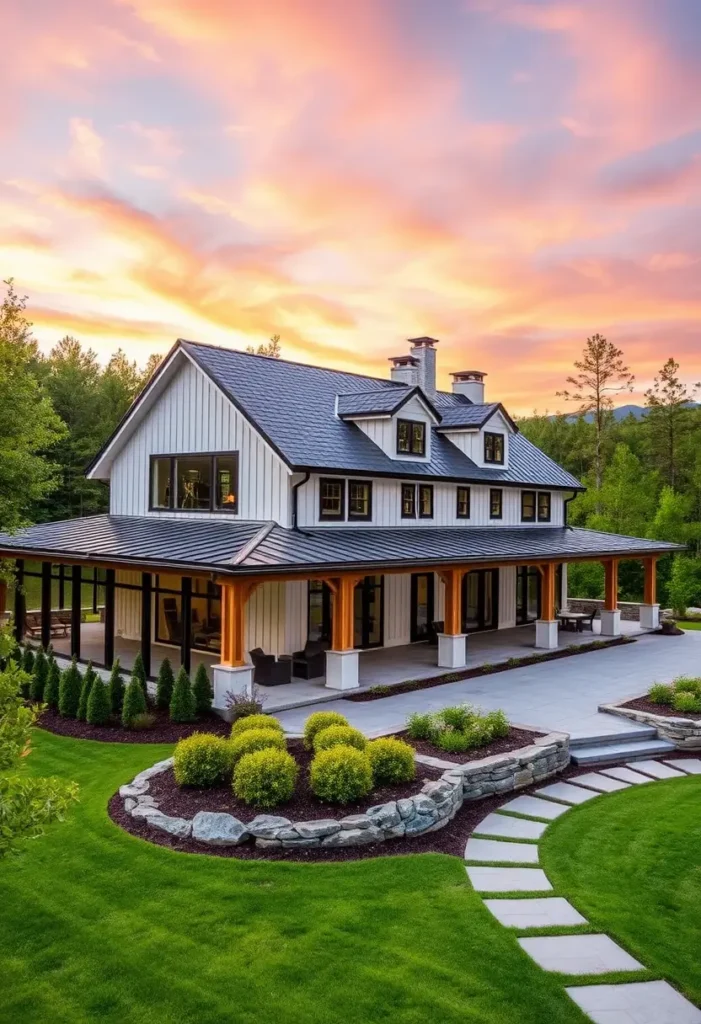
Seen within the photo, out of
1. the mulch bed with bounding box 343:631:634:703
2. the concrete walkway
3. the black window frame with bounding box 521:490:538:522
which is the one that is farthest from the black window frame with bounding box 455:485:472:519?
the concrete walkway

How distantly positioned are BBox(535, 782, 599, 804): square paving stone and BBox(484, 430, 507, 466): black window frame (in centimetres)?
1310

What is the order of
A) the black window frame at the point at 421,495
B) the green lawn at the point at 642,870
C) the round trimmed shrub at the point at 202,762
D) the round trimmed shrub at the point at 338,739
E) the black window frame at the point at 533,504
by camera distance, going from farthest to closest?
the black window frame at the point at 533,504, the black window frame at the point at 421,495, the round trimmed shrub at the point at 338,739, the round trimmed shrub at the point at 202,762, the green lawn at the point at 642,870

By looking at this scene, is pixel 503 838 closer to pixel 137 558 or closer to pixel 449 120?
pixel 137 558

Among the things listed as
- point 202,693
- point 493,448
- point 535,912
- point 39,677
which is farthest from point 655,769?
point 493,448

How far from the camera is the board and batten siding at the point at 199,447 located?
53.2 feet

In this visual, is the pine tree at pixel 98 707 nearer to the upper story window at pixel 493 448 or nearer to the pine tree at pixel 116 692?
the pine tree at pixel 116 692

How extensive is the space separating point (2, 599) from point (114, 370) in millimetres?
41838

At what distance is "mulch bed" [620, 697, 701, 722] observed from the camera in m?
12.5

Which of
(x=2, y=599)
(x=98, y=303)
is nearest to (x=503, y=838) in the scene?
(x=2, y=599)

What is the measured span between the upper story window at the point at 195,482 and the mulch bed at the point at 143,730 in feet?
18.8

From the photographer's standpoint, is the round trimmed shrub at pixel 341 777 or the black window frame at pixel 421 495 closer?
the round trimmed shrub at pixel 341 777

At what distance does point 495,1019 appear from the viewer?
515cm

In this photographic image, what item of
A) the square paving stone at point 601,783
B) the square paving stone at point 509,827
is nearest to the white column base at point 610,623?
the square paving stone at point 601,783

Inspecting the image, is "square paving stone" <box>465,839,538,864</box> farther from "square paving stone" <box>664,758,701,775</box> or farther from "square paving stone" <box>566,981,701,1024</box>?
"square paving stone" <box>664,758,701,775</box>
